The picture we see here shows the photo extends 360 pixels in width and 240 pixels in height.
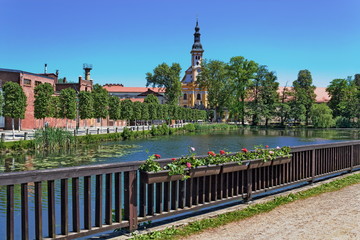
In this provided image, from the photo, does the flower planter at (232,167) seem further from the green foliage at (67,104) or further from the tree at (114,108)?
the tree at (114,108)

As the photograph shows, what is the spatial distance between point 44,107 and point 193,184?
28.2 metres

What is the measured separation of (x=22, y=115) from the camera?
92.3 feet

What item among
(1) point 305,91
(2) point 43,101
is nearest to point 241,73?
(1) point 305,91

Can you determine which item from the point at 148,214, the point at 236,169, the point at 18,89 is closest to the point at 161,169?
the point at 148,214

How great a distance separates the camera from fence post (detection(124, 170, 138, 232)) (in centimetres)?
498

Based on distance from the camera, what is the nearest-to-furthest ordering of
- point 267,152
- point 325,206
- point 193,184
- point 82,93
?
1. point 193,184
2. point 325,206
3. point 267,152
4. point 82,93

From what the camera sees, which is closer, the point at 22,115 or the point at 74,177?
the point at 74,177

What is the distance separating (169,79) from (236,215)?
264ft

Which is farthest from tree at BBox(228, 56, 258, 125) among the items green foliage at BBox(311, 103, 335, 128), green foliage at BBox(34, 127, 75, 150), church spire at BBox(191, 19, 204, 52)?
green foliage at BBox(34, 127, 75, 150)

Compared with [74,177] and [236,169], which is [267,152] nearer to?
[236,169]

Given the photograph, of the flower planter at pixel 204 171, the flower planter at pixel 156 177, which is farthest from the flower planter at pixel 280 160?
the flower planter at pixel 156 177

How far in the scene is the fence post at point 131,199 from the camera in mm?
4977

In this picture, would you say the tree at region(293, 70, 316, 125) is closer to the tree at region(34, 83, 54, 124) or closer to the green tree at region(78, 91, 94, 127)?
the green tree at region(78, 91, 94, 127)

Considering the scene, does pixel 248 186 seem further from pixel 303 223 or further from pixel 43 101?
pixel 43 101
